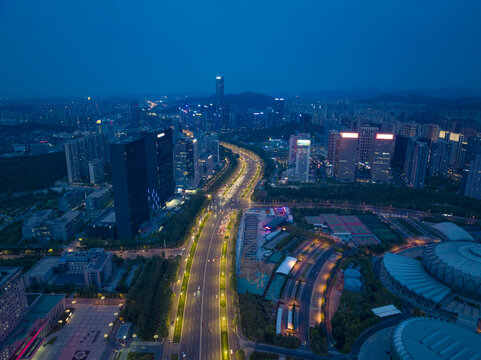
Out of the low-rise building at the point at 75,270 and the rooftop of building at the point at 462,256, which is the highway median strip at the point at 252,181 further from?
the rooftop of building at the point at 462,256

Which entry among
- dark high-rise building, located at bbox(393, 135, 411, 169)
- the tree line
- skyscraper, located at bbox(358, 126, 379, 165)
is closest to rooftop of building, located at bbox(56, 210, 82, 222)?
the tree line

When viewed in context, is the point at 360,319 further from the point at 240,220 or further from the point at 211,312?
the point at 240,220

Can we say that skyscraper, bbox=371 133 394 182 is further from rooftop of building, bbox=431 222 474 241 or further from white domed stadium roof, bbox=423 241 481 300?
white domed stadium roof, bbox=423 241 481 300

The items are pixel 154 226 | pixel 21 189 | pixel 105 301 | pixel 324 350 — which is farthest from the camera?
pixel 21 189

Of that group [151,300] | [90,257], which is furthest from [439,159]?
[90,257]

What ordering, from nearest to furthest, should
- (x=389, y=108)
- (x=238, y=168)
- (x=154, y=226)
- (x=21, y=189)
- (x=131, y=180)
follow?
(x=131, y=180), (x=154, y=226), (x=21, y=189), (x=238, y=168), (x=389, y=108)

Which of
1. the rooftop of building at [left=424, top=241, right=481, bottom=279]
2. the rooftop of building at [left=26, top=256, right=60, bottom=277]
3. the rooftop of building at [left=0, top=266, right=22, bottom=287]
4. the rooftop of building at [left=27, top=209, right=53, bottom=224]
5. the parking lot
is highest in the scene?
the rooftop of building at [left=0, top=266, right=22, bottom=287]

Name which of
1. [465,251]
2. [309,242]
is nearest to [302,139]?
[309,242]

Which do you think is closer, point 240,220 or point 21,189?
point 240,220
